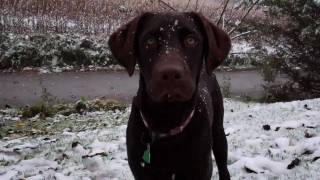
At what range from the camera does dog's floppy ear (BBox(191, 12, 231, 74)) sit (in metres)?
3.34

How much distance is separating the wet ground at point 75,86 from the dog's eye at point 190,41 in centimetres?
916

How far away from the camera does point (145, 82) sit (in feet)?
10.7

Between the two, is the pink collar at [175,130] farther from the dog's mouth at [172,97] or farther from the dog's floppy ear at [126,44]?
the dog's floppy ear at [126,44]

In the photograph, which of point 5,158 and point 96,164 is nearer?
point 96,164

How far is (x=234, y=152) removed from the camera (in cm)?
564

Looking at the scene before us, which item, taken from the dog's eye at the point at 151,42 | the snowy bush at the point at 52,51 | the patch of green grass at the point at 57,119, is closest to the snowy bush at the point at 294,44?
the patch of green grass at the point at 57,119

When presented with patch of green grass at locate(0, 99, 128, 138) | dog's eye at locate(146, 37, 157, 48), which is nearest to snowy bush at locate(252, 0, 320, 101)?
patch of green grass at locate(0, 99, 128, 138)

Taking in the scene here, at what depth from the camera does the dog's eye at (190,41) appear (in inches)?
126

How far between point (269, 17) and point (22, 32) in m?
8.68

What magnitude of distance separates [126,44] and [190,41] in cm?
44

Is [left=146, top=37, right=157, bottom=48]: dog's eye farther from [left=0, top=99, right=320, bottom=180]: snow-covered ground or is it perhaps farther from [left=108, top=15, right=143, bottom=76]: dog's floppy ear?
[left=0, top=99, right=320, bottom=180]: snow-covered ground

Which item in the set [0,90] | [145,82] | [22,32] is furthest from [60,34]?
[145,82]

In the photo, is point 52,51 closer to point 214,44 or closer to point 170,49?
point 214,44

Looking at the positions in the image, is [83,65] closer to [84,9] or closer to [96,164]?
[84,9]
